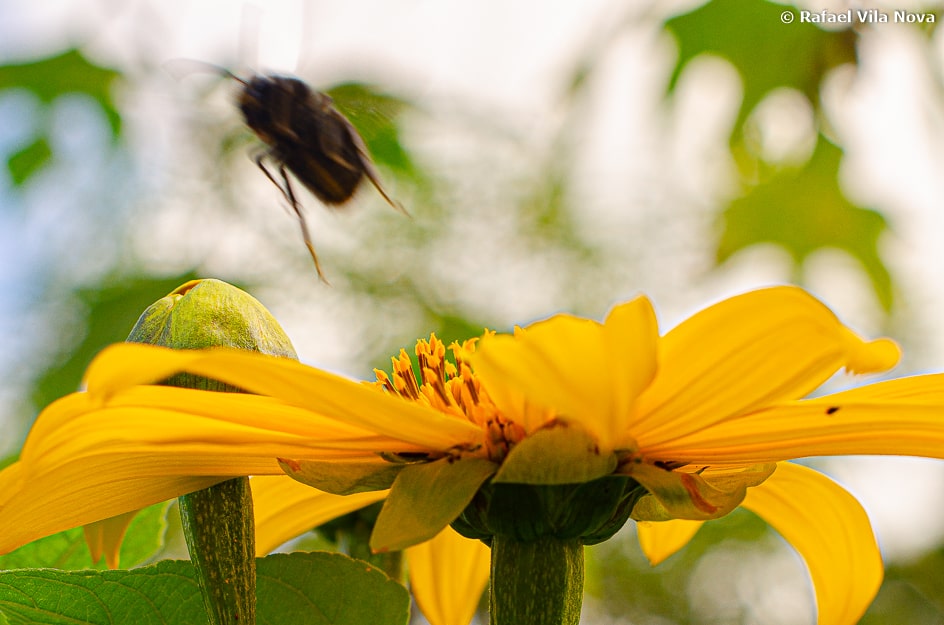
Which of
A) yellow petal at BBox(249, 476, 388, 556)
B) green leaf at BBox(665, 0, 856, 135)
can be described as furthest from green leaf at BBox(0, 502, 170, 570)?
green leaf at BBox(665, 0, 856, 135)

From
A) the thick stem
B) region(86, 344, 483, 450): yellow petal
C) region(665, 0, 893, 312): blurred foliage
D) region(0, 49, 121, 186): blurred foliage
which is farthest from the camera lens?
region(0, 49, 121, 186): blurred foliage

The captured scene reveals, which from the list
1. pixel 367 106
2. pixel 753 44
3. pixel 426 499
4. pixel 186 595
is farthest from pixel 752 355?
pixel 753 44

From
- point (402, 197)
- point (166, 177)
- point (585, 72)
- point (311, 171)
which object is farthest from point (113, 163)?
point (311, 171)

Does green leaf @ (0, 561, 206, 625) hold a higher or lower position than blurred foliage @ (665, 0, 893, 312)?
lower

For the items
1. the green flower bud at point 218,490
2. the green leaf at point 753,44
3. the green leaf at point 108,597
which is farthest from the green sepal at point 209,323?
the green leaf at point 753,44

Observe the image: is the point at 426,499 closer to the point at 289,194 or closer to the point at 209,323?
the point at 209,323

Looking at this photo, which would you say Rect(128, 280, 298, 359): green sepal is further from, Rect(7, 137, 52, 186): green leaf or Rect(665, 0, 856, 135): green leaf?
Rect(7, 137, 52, 186): green leaf

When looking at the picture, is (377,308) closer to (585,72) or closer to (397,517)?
(585,72)
